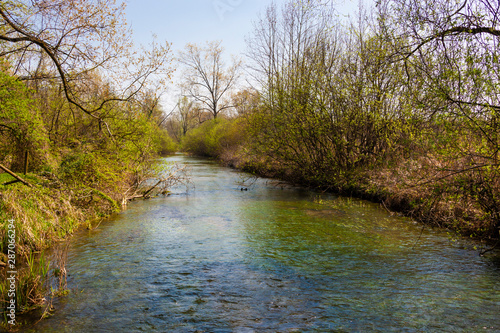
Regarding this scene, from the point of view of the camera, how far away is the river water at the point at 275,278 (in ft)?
16.0

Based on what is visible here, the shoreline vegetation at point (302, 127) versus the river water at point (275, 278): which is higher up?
the shoreline vegetation at point (302, 127)

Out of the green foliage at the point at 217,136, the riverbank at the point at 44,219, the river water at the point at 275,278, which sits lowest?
the river water at the point at 275,278

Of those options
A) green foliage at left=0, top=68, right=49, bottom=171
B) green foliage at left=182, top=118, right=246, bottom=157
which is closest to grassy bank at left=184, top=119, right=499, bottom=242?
green foliage at left=0, top=68, right=49, bottom=171

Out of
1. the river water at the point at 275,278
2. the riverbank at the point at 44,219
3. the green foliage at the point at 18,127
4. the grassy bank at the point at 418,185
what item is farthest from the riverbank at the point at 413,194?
the green foliage at the point at 18,127

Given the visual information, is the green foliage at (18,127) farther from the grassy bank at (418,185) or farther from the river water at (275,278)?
the grassy bank at (418,185)

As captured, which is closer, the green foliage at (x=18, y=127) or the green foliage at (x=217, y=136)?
the green foliage at (x=18, y=127)

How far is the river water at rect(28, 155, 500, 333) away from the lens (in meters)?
4.88

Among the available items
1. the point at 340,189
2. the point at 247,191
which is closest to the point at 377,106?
the point at 340,189

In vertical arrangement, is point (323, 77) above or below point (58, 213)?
above

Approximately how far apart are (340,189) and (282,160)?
13.3 ft

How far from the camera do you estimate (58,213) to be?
8.88m

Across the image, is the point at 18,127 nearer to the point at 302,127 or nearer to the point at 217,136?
the point at 302,127

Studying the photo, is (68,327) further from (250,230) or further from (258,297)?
(250,230)

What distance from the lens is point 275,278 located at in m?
6.46
